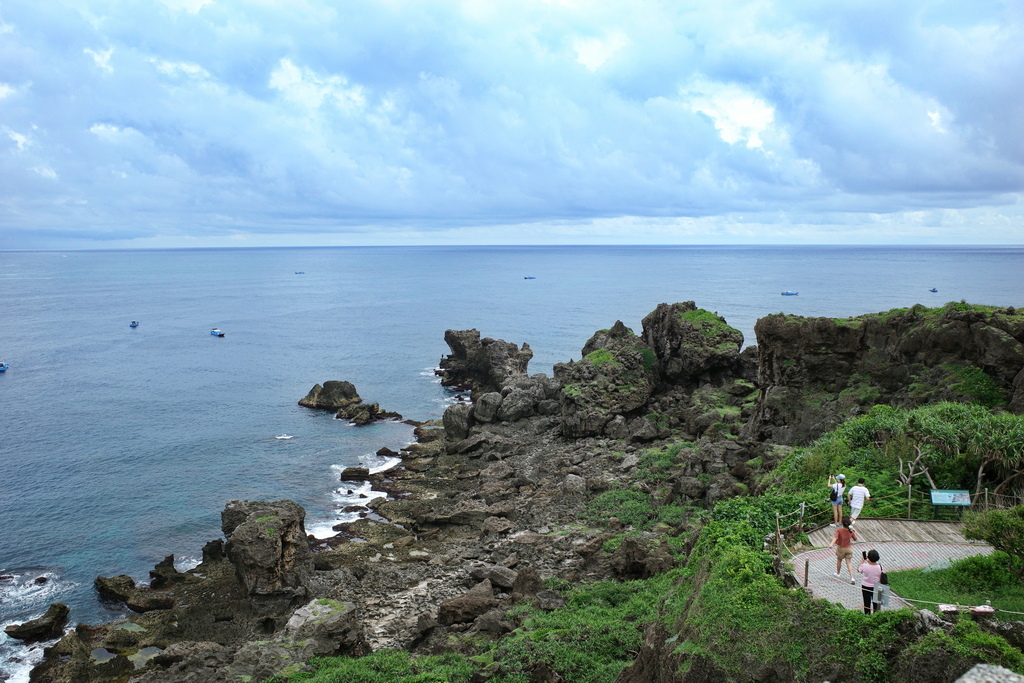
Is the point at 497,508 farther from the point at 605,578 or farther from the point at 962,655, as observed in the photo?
the point at 962,655

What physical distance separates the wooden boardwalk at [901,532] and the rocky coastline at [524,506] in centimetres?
673

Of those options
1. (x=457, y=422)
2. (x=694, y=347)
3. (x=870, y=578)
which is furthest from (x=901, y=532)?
(x=457, y=422)

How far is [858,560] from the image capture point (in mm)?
19562

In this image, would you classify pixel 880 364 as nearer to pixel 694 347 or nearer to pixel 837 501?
pixel 694 347

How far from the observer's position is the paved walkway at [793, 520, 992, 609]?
1772 cm

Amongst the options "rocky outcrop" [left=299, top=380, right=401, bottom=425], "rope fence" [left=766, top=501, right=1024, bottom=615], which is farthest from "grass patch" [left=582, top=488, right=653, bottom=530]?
"rocky outcrop" [left=299, top=380, right=401, bottom=425]

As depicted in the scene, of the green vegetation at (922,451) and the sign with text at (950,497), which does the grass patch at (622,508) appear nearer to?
the green vegetation at (922,451)

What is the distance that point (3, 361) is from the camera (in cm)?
10088

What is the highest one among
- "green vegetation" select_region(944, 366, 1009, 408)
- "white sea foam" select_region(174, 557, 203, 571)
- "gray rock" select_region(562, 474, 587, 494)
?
"green vegetation" select_region(944, 366, 1009, 408)

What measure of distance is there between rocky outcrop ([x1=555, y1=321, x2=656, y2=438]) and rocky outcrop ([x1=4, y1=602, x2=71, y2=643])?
1526 inches

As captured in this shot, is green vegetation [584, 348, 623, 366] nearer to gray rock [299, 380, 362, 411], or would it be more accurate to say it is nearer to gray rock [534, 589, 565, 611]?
gray rock [299, 380, 362, 411]

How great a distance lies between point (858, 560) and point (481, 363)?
68.1 metres

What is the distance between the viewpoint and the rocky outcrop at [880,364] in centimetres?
3584

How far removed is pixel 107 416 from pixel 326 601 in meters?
57.8
